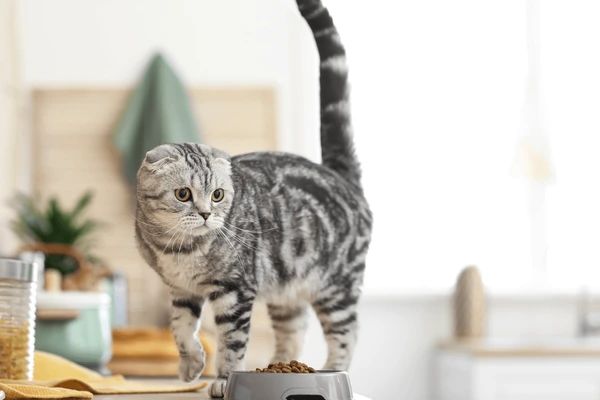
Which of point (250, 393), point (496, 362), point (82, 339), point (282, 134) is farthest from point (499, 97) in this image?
point (250, 393)

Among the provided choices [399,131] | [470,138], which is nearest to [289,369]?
[399,131]

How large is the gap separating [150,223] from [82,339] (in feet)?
2.66

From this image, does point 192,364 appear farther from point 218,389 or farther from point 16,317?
point 16,317

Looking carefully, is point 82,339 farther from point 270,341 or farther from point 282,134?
point 282,134

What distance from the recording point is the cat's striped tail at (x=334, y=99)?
1014 mm

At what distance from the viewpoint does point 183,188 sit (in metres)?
0.87

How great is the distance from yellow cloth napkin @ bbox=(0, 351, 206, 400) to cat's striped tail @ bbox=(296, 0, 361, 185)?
299 mm

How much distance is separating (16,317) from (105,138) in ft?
9.61

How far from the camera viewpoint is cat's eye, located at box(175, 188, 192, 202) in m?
0.87

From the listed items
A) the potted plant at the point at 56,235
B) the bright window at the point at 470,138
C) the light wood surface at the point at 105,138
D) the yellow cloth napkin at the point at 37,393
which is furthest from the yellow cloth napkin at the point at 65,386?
the bright window at the point at 470,138

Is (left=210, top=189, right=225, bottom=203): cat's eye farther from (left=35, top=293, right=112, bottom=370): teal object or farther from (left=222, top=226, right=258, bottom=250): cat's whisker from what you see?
(left=35, top=293, right=112, bottom=370): teal object

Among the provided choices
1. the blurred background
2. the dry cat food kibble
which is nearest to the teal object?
the dry cat food kibble

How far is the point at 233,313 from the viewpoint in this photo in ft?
3.05

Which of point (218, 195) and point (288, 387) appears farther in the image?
point (218, 195)
